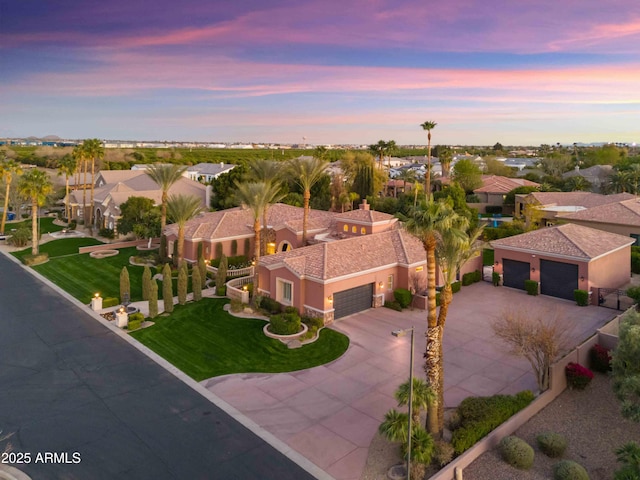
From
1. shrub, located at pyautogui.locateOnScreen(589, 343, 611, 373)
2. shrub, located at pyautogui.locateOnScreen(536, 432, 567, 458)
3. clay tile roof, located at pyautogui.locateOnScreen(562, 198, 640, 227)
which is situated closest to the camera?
shrub, located at pyautogui.locateOnScreen(536, 432, 567, 458)

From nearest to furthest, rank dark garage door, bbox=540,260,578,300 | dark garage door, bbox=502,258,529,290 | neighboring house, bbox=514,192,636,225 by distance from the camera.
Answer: dark garage door, bbox=540,260,578,300 → dark garage door, bbox=502,258,529,290 → neighboring house, bbox=514,192,636,225

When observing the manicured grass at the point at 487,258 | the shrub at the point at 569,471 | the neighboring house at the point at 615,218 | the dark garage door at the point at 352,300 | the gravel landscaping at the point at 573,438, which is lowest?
the gravel landscaping at the point at 573,438

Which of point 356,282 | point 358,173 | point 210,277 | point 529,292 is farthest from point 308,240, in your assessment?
point 358,173

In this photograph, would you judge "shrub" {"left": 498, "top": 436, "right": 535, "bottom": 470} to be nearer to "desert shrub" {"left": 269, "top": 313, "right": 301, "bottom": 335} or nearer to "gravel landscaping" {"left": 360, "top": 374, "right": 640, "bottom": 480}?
"gravel landscaping" {"left": 360, "top": 374, "right": 640, "bottom": 480}

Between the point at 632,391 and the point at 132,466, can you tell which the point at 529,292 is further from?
the point at 132,466

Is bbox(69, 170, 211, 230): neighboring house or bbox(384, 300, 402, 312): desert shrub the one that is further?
bbox(69, 170, 211, 230): neighboring house

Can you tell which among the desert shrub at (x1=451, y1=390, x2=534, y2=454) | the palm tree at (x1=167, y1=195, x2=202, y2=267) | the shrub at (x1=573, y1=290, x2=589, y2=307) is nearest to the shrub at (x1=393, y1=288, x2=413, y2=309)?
the shrub at (x1=573, y1=290, x2=589, y2=307)

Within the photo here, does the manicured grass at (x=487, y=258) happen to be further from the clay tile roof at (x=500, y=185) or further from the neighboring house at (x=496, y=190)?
the clay tile roof at (x=500, y=185)

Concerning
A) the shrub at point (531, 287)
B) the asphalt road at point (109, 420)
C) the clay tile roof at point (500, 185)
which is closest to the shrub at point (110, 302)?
the asphalt road at point (109, 420)
